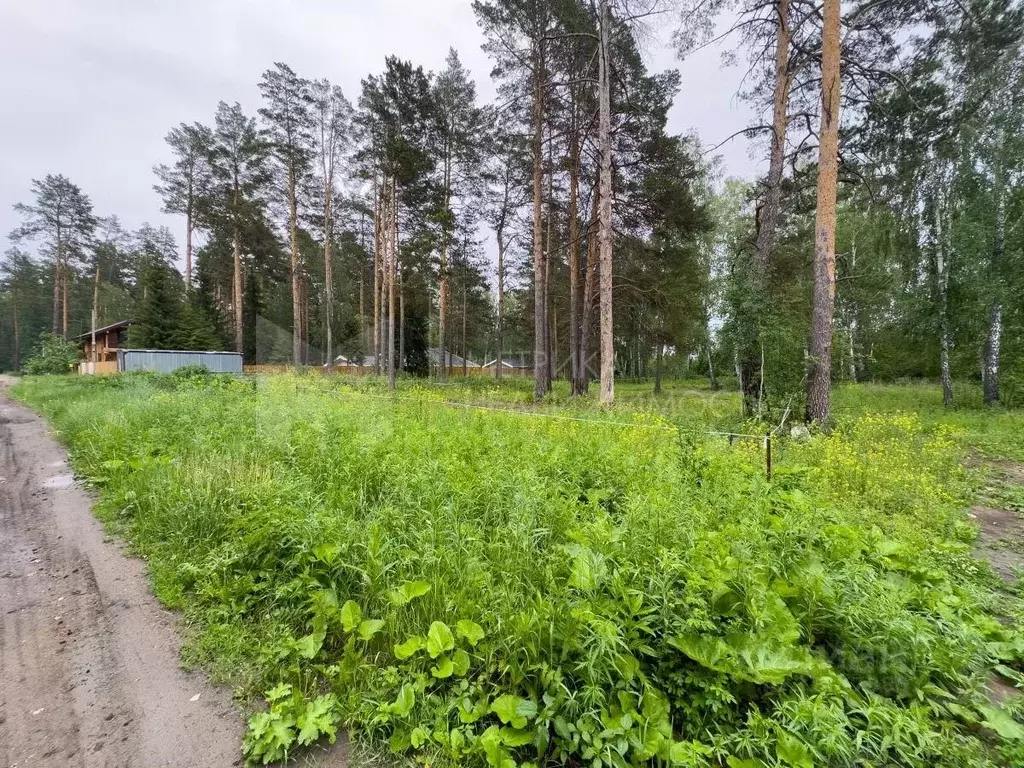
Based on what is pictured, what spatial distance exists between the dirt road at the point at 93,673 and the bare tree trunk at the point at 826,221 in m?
9.01

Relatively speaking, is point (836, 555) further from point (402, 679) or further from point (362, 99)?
point (362, 99)

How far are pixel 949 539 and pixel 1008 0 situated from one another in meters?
13.7

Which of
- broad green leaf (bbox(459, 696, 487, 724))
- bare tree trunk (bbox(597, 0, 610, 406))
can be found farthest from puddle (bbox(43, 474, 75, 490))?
bare tree trunk (bbox(597, 0, 610, 406))

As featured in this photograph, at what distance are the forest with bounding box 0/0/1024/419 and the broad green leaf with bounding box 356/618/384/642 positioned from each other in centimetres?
787

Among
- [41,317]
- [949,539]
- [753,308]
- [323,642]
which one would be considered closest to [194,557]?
[323,642]

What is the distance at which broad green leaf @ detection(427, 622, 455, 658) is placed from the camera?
188 centimetres

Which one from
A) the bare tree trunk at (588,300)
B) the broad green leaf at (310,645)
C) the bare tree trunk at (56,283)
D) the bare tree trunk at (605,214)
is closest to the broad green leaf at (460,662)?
the broad green leaf at (310,645)

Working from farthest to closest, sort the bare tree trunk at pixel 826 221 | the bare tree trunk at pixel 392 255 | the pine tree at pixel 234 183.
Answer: the pine tree at pixel 234 183
the bare tree trunk at pixel 392 255
the bare tree trunk at pixel 826 221

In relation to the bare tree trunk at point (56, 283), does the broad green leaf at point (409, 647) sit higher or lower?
lower

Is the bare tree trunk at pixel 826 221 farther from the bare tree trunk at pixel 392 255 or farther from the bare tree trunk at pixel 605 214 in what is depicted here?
the bare tree trunk at pixel 392 255

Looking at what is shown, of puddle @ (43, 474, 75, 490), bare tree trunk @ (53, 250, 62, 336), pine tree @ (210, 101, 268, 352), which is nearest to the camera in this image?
puddle @ (43, 474, 75, 490)

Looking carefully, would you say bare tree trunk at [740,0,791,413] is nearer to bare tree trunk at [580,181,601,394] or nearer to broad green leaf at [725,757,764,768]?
bare tree trunk at [580,181,601,394]

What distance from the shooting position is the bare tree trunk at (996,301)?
10502 millimetres

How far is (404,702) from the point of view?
1.75 meters
